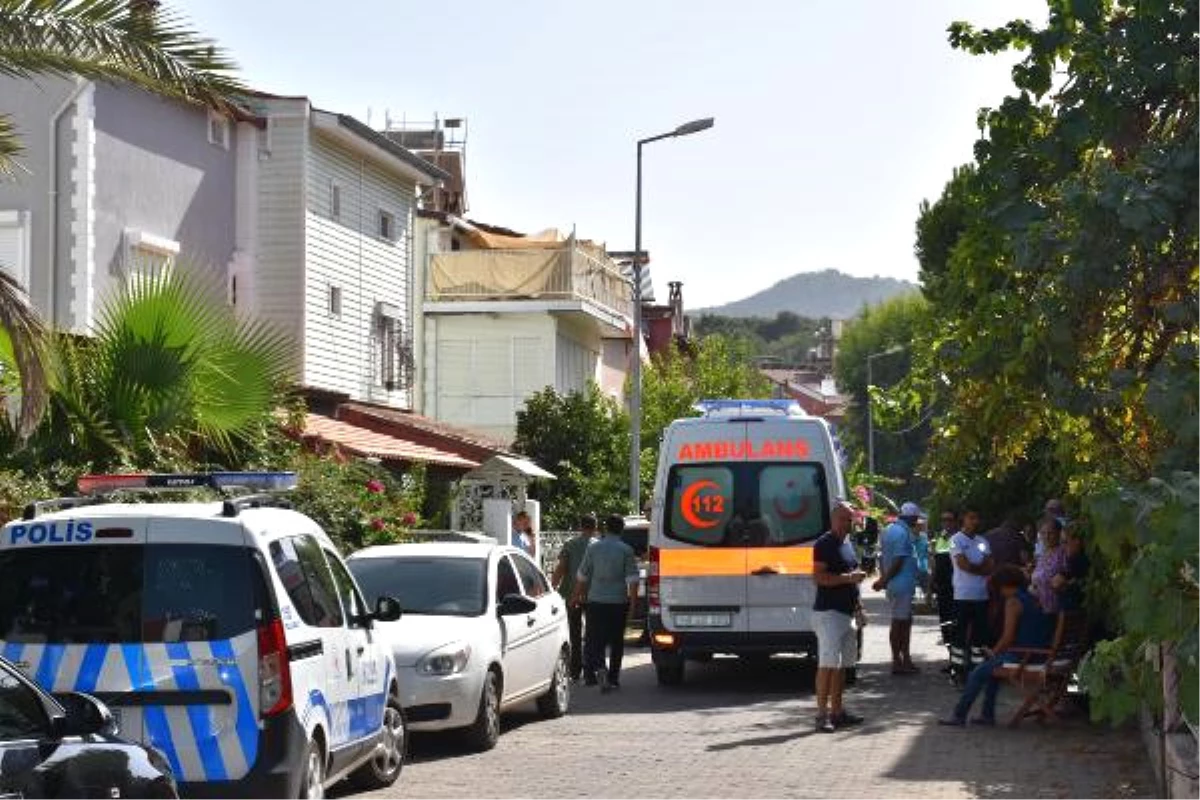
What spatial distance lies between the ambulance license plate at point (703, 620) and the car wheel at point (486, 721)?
556 centimetres

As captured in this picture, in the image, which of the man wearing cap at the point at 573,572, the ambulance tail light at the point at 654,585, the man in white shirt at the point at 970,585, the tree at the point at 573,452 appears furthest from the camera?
the tree at the point at 573,452

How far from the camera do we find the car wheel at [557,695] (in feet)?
62.1

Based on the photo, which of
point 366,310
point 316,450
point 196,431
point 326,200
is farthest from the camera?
point 366,310

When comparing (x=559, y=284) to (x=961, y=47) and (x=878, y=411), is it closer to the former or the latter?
(x=878, y=411)

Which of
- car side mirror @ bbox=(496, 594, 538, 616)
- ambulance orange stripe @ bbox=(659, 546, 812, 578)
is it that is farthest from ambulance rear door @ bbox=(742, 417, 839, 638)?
car side mirror @ bbox=(496, 594, 538, 616)

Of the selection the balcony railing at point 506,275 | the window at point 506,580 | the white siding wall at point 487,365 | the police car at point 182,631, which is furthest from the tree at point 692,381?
the police car at point 182,631

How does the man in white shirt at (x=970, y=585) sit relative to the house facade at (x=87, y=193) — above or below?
below

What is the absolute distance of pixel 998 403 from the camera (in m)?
16.1

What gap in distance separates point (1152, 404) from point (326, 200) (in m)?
30.3

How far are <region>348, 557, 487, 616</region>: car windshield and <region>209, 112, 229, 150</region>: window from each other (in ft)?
63.8

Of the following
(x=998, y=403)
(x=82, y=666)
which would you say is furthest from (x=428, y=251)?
(x=82, y=666)

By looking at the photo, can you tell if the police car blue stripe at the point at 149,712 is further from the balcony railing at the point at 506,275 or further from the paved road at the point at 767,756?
the balcony railing at the point at 506,275

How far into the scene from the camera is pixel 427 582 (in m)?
17.0

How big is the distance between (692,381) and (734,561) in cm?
4520
